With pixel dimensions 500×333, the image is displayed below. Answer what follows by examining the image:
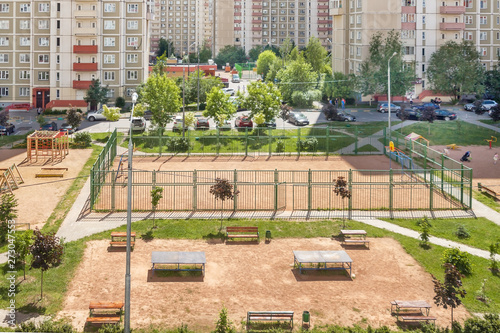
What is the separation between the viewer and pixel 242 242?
2986cm

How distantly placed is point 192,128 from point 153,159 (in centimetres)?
1163

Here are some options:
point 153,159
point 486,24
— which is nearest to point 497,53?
point 486,24

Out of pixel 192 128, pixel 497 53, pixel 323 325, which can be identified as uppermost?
pixel 497 53

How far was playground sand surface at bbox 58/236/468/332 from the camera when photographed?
21797 mm

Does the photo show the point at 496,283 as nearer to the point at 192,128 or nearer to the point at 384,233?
the point at 384,233

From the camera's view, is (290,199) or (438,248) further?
(290,199)

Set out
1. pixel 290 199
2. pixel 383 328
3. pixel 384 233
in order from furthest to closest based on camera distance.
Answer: pixel 290 199, pixel 384 233, pixel 383 328

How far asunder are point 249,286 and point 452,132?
4303 centimetres

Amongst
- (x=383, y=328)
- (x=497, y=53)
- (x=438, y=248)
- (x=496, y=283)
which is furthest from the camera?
(x=497, y=53)

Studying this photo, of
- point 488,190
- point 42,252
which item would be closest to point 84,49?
point 488,190

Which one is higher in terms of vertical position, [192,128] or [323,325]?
[192,128]

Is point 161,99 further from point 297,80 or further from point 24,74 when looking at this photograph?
point 24,74

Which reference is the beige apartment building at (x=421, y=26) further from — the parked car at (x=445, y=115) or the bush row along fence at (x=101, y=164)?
the bush row along fence at (x=101, y=164)

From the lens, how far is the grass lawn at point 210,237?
74.5 feet
